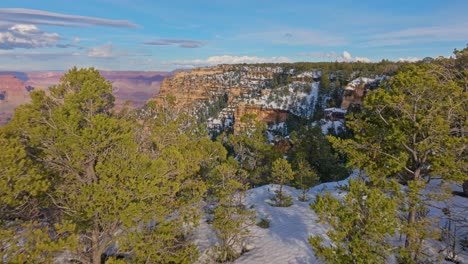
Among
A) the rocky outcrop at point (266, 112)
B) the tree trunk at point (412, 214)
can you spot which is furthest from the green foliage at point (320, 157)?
the rocky outcrop at point (266, 112)

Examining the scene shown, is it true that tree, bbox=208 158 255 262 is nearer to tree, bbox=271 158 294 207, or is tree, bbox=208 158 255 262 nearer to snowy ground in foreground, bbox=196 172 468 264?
snowy ground in foreground, bbox=196 172 468 264

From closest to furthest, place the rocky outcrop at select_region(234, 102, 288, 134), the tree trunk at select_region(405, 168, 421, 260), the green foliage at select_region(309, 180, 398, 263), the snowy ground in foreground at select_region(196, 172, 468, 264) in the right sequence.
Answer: the green foliage at select_region(309, 180, 398, 263) → the tree trunk at select_region(405, 168, 421, 260) → the snowy ground in foreground at select_region(196, 172, 468, 264) → the rocky outcrop at select_region(234, 102, 288, 134)

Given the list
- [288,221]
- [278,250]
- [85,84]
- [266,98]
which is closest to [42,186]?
[85,84]

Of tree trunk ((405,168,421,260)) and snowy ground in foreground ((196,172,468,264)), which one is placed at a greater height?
tree trunk ((405,168,421,260))

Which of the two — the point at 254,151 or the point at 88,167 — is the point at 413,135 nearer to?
the point at 88,167

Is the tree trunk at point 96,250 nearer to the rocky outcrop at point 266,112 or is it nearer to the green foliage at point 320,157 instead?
the green foliage at point 320,157

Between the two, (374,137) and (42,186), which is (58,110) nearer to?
(42,186)

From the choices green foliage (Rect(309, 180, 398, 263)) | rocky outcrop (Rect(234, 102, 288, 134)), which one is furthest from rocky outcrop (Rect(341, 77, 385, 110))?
green foliage (Rect(309, 180, 398, 263))

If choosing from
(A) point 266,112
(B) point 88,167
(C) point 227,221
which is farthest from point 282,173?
(A) point 266,112
